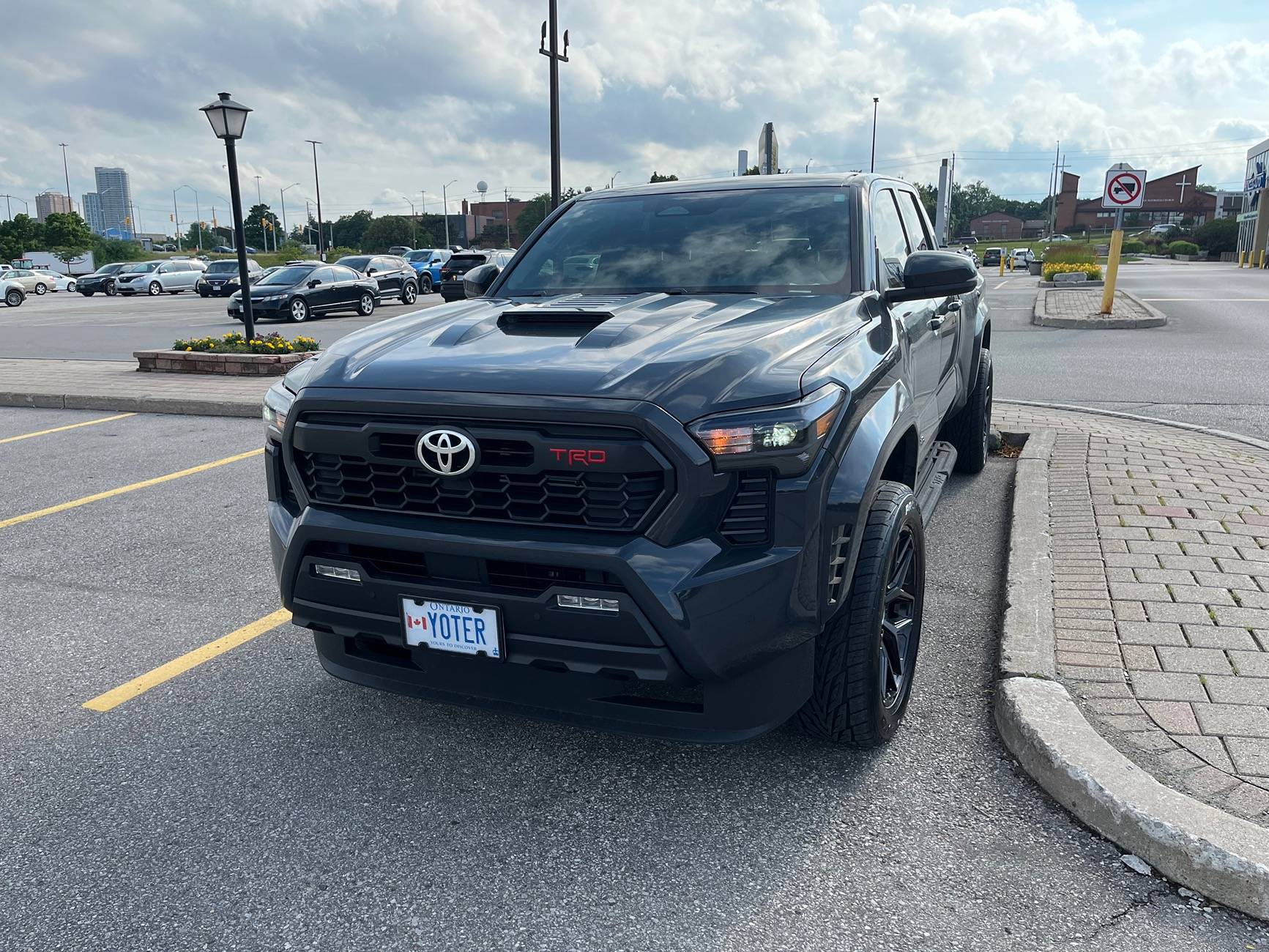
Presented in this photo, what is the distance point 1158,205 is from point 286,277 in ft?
478

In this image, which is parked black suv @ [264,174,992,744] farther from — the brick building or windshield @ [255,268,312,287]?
the brick building

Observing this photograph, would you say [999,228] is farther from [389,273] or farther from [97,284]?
[389,273]

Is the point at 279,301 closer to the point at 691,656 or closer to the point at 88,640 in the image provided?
the point at 88,640

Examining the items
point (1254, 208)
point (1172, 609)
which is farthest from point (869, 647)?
point (1254, 208)

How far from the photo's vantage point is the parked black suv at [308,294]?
22891 mm

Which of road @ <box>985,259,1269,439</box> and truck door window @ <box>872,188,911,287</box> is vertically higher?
truck door window @ <box>872,188,911,287</box>

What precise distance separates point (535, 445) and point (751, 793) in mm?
1266

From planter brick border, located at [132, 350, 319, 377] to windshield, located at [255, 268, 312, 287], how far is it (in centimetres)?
1132

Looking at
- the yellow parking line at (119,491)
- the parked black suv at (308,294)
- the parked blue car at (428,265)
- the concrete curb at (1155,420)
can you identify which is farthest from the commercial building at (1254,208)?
the yellow parking line at (119,491)

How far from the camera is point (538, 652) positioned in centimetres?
267

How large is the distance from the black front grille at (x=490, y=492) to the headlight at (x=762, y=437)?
164 mm

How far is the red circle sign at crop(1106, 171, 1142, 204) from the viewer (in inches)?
683

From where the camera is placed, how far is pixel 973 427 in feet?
21.5

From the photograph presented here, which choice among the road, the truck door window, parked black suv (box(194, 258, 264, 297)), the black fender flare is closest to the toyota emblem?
the black fender flare
